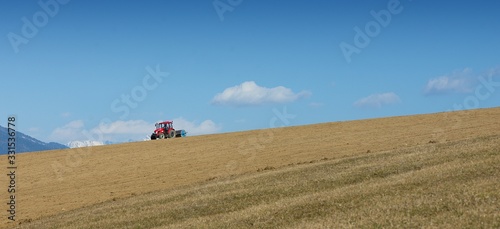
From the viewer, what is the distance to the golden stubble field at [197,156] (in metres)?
52.0

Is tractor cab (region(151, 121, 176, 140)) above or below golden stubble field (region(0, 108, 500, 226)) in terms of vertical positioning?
above

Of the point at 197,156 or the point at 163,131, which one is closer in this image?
the point at 197,156

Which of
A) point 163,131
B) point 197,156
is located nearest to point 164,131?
point 163,131

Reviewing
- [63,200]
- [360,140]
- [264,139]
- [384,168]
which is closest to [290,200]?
[384,168]

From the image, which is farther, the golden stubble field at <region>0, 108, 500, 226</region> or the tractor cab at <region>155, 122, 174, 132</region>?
the tractor cab at <region>155, 122, 174, 132</region>

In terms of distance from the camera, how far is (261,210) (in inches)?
1092

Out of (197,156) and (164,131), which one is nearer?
(197,156)

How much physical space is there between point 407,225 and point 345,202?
6.10m

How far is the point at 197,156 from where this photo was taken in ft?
233

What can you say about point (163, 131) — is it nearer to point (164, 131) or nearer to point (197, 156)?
point (164, 131)

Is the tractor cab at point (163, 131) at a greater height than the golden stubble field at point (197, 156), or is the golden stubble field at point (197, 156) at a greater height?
the tractor cab at point (163, 131)

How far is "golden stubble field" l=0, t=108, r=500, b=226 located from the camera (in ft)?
171

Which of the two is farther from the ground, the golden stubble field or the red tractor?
the red tractor

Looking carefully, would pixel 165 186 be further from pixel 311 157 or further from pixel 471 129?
pixel 471 129
